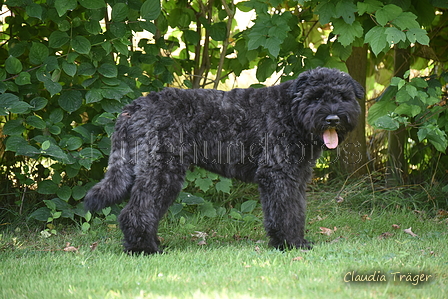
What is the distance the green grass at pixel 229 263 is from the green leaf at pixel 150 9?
7.35 feet

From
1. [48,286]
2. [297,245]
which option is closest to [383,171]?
[297,245]

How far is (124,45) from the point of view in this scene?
5.23m

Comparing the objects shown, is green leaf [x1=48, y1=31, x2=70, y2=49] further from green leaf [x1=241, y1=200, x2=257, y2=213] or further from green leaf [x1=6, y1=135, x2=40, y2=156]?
green leaf [x1=241, y1=200, x2=257, y2=213]

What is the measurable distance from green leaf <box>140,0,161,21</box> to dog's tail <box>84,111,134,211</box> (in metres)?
1.25

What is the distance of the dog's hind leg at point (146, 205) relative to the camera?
432 cm

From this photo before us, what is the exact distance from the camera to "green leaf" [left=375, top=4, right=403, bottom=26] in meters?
4.88

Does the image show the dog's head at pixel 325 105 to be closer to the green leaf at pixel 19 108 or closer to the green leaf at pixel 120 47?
the green leaf at pixel 120 47

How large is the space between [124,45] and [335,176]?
348 cm

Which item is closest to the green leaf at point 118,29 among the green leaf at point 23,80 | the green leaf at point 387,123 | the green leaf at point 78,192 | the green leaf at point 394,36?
the green leaf at point 23,80

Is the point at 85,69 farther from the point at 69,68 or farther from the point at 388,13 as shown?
the point at 388,13

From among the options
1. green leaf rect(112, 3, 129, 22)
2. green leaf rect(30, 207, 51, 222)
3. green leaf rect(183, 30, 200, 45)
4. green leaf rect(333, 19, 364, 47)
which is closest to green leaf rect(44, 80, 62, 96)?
green leaf rect(112, 3, 129, 22)

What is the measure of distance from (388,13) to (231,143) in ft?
6.57

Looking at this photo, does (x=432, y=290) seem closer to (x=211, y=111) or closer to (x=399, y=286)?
(x=399, y=286)

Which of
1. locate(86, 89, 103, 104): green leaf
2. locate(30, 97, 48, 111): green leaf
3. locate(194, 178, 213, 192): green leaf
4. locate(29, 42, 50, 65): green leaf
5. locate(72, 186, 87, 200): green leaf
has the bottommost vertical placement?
locate(72, 186, 87, 200): green leaf
